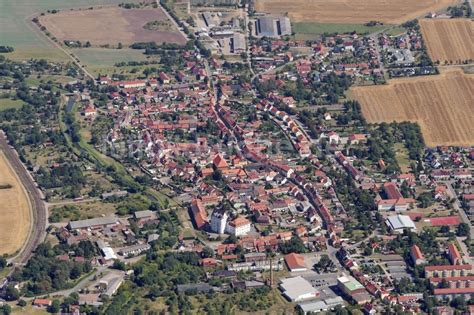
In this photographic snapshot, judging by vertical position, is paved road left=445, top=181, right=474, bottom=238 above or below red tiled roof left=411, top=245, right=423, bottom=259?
above

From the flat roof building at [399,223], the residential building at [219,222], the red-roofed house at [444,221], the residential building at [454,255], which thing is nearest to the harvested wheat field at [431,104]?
the red-roofed house at [444,221]

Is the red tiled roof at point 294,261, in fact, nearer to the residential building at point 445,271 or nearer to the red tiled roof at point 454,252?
the residential building at point 445,271

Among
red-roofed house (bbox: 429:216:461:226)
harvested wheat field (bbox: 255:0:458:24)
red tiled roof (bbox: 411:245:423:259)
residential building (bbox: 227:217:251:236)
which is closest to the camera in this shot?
red tiled roof (bbox: 411:245:423:259)

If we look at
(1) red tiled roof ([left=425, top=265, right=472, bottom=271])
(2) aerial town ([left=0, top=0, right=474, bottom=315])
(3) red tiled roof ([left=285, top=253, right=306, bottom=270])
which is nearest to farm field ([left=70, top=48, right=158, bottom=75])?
(2) aerial town ([left=0, top=0, right=474, bottom=315])

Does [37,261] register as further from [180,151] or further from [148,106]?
[148,106]

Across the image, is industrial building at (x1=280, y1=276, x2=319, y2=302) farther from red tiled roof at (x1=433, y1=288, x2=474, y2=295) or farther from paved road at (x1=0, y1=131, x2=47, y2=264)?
paved road at (x1=0, y1=131, x2=47, y2=264)

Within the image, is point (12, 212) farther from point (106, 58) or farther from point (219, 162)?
point (106, 58)
